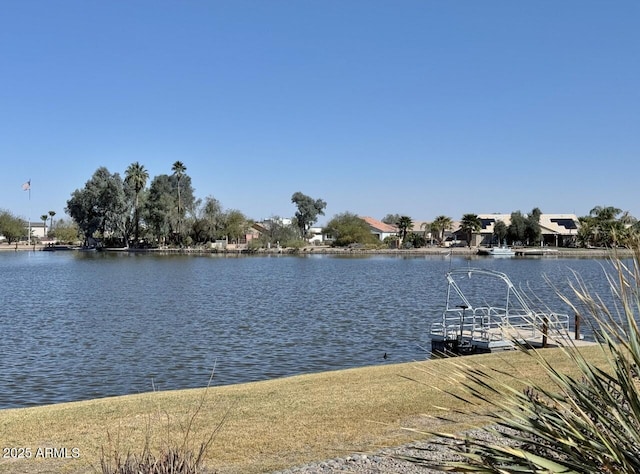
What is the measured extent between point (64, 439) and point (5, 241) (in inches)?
7743

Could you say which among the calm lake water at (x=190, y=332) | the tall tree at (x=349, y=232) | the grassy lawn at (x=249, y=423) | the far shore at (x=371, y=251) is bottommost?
the calm lake water at (x=190, y=332)

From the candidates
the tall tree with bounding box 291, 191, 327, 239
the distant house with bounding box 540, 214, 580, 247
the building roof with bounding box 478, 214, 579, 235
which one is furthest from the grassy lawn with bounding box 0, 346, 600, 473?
the tall tree with bounding box 291, 191, 327, 239

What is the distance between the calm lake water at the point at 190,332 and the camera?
20.0 m

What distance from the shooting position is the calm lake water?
20.0 meters

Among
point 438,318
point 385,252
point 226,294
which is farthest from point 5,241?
point 438,318

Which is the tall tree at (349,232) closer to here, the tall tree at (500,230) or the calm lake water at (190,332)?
the tall tree at (500,230)

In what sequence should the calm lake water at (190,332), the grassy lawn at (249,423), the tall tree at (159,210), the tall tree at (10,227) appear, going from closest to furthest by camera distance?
the grassy lawn at (249,423) < the calm lake water at (190,332) < the tall tree at (159,210) < the tall tree at (10,227)

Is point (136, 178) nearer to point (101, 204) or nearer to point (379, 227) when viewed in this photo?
point (101, 204)

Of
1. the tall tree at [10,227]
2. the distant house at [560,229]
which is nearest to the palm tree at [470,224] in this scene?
the distant house at [560,229]

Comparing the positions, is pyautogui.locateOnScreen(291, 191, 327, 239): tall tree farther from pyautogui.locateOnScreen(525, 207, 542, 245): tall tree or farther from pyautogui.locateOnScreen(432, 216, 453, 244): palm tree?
pyautogui.locateOnScreen(525, 207, 542, 245): tall tree

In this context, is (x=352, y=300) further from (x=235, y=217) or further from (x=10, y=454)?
(x=235, y=217)

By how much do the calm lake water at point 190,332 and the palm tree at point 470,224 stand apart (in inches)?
3330

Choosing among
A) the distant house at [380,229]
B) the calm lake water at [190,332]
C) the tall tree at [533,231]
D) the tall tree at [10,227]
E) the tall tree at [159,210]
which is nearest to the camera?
the calm lake water at [190,332]

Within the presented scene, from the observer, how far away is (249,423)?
10109 mm
